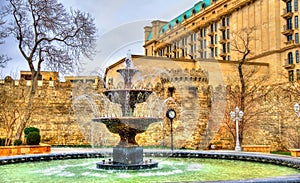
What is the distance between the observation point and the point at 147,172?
905cm

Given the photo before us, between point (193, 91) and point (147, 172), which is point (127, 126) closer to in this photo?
point (147, 172)

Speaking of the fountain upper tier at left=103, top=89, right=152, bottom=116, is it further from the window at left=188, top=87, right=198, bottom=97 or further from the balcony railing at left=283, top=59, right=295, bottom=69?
the balcony railing at left=283, top=59, right=295, bottom=69

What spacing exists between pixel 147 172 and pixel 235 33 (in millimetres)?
24171

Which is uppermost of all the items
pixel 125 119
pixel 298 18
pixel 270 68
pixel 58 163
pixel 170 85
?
pixel 298 18

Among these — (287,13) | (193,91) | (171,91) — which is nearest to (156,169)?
(171,91)

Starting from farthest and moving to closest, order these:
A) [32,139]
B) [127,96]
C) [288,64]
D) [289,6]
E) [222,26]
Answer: [222,26]
[289,6]
[288,64]
[32,139]
[127,96]

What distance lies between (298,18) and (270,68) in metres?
5.89

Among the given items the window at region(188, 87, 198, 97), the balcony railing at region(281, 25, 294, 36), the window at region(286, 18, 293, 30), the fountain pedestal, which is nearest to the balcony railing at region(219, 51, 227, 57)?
the balcony railing at region(281, 25, 294, 36)

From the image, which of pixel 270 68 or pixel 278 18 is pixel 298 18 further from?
pixel 270 68

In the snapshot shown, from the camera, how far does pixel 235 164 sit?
34.7 ft

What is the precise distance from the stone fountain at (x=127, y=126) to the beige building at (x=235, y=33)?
25020 mm

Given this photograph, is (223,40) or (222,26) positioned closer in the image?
(223,40)

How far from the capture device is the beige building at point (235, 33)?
40812mm

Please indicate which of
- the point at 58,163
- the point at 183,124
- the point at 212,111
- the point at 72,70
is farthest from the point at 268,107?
the point at 58,163
